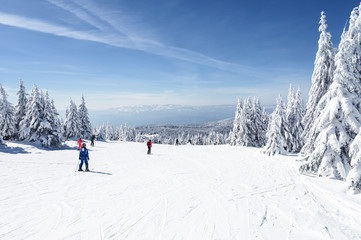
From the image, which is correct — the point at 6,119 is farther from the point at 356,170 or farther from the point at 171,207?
the point at 356,170

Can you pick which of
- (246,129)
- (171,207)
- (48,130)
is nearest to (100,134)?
(48,130)

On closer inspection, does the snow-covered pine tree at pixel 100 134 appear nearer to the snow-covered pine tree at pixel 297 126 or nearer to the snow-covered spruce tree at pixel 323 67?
the snow-covered pine tree at pixel 297 126

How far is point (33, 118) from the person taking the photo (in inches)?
971

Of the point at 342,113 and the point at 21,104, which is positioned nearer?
the point at 342,113

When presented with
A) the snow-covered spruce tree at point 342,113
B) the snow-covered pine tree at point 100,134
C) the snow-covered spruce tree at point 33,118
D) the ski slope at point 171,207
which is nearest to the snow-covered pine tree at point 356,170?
the ski slope at point 171,207

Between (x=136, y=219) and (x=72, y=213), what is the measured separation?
2.35 m

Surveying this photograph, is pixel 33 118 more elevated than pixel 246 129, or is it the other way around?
pixel 33 118

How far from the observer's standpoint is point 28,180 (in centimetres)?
961

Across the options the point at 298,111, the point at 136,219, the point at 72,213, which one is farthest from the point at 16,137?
the point at 298,111

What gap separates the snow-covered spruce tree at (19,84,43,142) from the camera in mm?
24750

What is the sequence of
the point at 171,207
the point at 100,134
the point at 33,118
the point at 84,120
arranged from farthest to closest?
the point at 100,134, the point at 84,120, the point at 33,118, the point at 171,207

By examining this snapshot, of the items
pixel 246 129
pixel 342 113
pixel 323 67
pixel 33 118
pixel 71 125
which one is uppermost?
pixel 323 67

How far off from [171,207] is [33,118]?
1069 inches

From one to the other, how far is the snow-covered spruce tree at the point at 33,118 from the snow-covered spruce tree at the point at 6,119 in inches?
153
